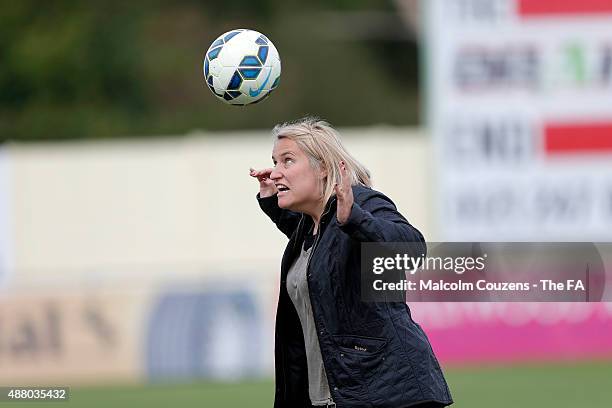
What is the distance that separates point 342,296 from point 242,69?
5.78 ft

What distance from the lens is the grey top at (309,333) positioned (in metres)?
5.91

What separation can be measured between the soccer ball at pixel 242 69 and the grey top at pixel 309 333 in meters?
1.34

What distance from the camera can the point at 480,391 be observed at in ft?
43.6

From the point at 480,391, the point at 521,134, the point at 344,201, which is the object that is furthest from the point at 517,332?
the point at 344,201

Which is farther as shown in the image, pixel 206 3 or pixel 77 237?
pixel 206 3

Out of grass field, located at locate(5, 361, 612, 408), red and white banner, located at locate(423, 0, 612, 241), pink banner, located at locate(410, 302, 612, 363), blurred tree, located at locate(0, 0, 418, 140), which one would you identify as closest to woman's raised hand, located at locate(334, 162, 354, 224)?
grass field, located at locate(5, 361, 612, 408)

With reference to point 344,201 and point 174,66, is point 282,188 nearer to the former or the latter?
point 344,201

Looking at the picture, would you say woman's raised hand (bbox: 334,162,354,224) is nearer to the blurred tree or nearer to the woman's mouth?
the woman's mouth

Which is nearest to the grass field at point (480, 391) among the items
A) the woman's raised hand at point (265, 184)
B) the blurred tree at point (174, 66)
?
the woman's raised hand at point (265, 184)

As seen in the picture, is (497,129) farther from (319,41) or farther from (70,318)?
(319,41)

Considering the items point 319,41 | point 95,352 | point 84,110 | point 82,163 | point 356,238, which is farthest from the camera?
point 319,41

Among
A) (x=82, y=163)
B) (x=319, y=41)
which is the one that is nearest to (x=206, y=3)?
(x=319, y=41)

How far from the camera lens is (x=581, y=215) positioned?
1547 centimetres

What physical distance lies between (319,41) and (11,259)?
62.3 feet
